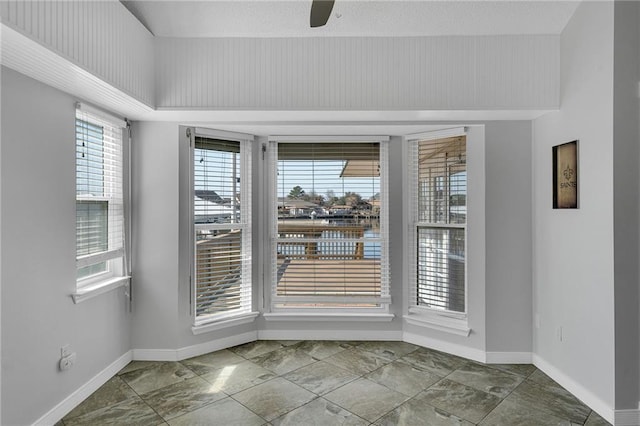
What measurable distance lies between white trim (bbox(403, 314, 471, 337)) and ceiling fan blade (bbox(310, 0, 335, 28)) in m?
2.79

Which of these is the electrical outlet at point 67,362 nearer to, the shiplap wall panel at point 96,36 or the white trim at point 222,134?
the shiplap wall panel at point 96,36

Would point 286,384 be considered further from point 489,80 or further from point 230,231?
point 489,80

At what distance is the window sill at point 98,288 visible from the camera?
97.5 inches

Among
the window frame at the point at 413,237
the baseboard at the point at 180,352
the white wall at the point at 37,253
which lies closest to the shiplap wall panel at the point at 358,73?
the window frame at the point at 413,237

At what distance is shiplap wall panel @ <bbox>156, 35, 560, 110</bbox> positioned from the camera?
2.82 meters

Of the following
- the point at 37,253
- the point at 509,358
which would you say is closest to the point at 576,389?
the point at 509,358

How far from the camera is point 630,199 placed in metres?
2.26

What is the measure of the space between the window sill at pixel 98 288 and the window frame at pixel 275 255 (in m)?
1.31

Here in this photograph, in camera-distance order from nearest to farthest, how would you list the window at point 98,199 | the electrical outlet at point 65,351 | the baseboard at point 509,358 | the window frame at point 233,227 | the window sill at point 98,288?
1. the electrical outlet at point 65,351
2. the window sill at point 98,288
3. the window at point 98,199
4. the baseboard at point 509,358
5. the window frame at point 233,227

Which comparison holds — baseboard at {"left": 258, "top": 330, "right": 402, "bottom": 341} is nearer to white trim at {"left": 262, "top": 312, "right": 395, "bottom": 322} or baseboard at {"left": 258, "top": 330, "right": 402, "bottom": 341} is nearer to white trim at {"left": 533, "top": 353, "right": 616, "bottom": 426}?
white trim at {"left": 262, "top": 312, "right": 395, "bottom": 322}

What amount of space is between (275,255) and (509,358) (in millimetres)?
2378

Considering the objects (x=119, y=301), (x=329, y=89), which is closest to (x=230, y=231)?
(x=119, y=301)

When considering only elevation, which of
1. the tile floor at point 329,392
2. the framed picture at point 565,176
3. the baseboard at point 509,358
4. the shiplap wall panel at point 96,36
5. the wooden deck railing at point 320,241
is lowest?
the tile floor at point 329,392

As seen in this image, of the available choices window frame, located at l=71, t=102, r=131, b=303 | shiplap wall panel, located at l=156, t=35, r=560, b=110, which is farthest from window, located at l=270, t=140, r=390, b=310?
window frame, located at l=71, t=102, r=131, b=303
